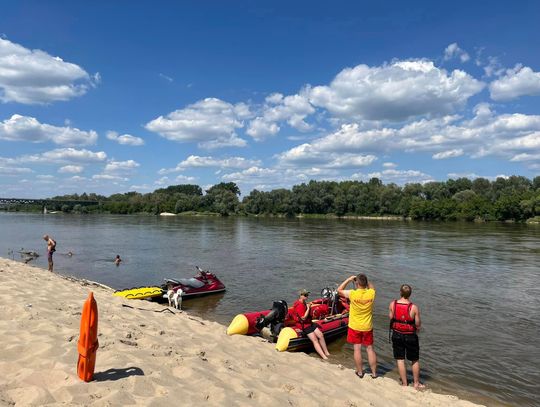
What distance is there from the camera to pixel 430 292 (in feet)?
69.6

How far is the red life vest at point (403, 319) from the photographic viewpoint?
27.1 feet

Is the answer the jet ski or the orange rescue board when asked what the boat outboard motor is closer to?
the jet ski

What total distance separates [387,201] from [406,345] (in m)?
111

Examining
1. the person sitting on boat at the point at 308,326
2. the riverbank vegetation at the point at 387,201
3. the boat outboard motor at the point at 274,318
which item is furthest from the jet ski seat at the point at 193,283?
the riverbank vegetation at the point at 387,201

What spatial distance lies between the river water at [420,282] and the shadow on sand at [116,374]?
6.79 metres

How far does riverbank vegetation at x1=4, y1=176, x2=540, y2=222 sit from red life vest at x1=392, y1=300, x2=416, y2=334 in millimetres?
96727

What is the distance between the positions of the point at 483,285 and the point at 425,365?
13958 millimetres

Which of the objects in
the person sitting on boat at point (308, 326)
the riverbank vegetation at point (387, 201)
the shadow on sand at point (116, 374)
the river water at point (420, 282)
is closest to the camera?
the shadow on sand at point (116, 374)

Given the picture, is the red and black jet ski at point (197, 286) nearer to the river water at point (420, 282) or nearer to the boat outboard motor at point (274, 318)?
the river water at point (420, 282)

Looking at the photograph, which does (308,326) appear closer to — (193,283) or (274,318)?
(274,318)

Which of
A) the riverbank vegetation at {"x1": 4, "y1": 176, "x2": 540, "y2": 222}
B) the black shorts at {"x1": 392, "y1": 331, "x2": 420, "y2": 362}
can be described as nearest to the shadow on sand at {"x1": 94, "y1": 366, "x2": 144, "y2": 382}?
the black shorts at {"x1": 392, "y1": 331, "x2": 420, "y2": 362}

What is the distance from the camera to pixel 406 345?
331 inches

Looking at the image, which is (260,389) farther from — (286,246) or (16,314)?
(286,246)

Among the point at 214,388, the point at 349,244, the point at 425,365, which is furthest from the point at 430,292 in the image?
the point at 349,244
